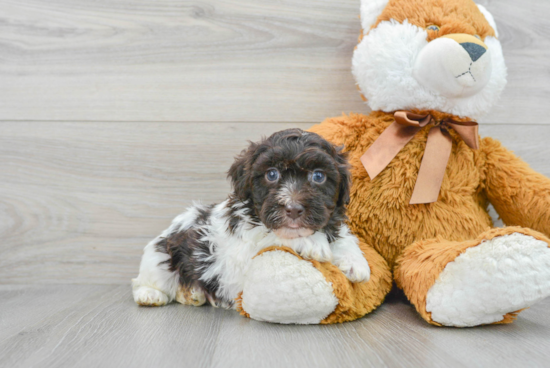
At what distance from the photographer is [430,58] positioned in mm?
1430

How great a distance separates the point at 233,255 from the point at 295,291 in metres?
0.27

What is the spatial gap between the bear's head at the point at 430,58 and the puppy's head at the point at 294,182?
42 centimetres

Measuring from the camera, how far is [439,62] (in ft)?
4.66

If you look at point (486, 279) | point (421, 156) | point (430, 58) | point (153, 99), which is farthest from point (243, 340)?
point (153, 99)

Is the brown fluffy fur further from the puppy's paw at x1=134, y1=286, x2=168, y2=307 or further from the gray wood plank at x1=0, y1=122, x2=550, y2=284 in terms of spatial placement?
the puppy's paw at x1=134, y1=286, x2=168, y2=307

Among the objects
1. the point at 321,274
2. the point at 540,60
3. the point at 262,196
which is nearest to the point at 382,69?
the point at 262,196

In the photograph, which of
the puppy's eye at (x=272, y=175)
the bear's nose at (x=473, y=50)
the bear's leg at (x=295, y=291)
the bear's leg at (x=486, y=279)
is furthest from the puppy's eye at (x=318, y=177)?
the bear's nose at (x=473, y=50)

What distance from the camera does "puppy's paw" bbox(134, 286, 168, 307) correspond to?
154 cm

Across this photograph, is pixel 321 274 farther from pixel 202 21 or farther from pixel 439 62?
pixel 202 21

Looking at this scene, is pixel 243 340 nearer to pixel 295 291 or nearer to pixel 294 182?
pixel 295 291

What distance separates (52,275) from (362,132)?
1551 mm

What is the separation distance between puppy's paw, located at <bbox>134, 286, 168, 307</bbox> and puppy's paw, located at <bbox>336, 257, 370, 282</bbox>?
2.26ft

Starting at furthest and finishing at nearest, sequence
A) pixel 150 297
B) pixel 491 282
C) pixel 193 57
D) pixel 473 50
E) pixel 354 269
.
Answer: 1. pixel 193 57
2. pixel 150 297
3. pixel 473 50
4. pixel 354 269
5. pixel 491 282

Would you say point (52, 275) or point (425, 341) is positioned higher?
point (425, 341)
